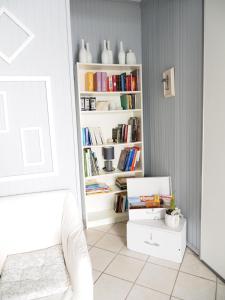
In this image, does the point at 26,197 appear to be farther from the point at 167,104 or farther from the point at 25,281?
the point at 167,104

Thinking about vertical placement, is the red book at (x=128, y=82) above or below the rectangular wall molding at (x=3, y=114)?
above

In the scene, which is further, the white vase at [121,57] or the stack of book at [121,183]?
the stack of book at [121,183]

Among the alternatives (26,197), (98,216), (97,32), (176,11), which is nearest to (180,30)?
(176,11)

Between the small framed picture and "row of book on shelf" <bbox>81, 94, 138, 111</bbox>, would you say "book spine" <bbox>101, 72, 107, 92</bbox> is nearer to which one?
"row of book on shelf" <bbox>81, 94, 138, 111</bbox>

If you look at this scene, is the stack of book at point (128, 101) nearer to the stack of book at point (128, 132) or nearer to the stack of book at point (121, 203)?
the stack of book at point (128, 132)

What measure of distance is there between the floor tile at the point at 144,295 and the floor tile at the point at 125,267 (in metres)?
0.13

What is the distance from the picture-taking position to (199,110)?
1.93 metres

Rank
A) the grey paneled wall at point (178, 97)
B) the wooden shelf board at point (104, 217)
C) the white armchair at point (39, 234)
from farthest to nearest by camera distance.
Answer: the wooden shelf board at point (104, 217), the grey paneled wall at point (178, 97), the white armchair at point (39, 234)

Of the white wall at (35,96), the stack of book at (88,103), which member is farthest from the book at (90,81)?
the white wall at (35,96)

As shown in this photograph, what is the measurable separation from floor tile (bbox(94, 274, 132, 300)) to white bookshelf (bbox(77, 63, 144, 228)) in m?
0.94

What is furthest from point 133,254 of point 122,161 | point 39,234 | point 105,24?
point 105,24

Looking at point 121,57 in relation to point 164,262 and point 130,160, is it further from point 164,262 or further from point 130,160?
point 164,262

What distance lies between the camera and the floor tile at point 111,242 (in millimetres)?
2293

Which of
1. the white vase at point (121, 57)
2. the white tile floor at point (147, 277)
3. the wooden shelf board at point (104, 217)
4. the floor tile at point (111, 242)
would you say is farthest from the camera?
the wooden shelf board at point (104, 217)
